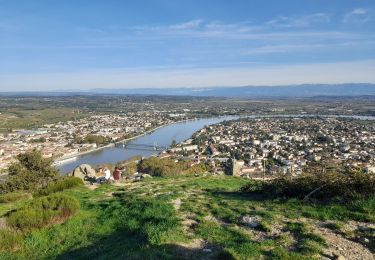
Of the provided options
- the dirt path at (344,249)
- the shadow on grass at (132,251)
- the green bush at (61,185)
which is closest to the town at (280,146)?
the green bush at (61,185)

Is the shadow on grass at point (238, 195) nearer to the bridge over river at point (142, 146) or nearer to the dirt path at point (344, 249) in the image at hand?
the dirt path at point (344, 249)

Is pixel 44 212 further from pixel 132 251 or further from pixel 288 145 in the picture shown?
pixel 288 145

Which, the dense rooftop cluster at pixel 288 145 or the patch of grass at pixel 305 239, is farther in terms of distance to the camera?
the dense rooftop cluster at pixel 288 145

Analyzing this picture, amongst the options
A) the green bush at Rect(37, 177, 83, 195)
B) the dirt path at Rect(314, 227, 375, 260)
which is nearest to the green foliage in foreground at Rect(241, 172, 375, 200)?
the dirt path at Rect(314, 227, 375, 260)

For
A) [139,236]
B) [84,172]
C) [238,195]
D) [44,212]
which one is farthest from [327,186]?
[84,172]

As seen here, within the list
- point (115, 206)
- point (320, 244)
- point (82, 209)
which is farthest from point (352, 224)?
point (82, 209)

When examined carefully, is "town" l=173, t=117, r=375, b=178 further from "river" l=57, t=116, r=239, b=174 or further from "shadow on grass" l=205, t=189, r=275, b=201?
"shadow on grass" l=205, t=189, r=275, b=201
